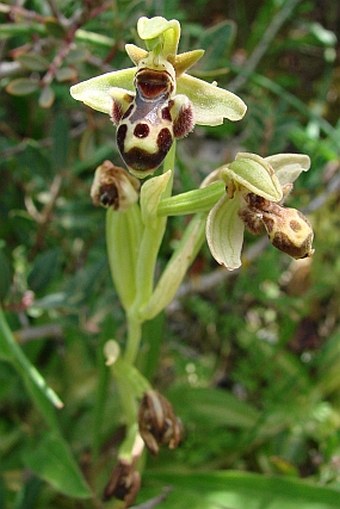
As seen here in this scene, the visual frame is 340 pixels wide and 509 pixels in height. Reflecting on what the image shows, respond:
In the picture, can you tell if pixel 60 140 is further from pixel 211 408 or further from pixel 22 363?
pixel 211 408

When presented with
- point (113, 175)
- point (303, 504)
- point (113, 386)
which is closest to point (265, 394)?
point (113, 386)

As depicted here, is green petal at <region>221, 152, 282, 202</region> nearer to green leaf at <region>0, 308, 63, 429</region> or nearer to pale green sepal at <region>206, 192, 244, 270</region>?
pale green sepal at <region>206, 192, 244, 270</region>

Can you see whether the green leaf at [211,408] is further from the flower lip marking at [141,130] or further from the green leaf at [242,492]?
the flower lip marking at [141,130]

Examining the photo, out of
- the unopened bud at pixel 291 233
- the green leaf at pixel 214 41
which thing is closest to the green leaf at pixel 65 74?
the green leaf at pixel 214 41

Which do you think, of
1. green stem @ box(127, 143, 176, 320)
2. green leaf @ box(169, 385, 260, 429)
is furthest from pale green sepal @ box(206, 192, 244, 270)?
green leaf @ box(169, 385, 260, 429)

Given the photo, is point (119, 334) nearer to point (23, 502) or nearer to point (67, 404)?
point (67, 404)
